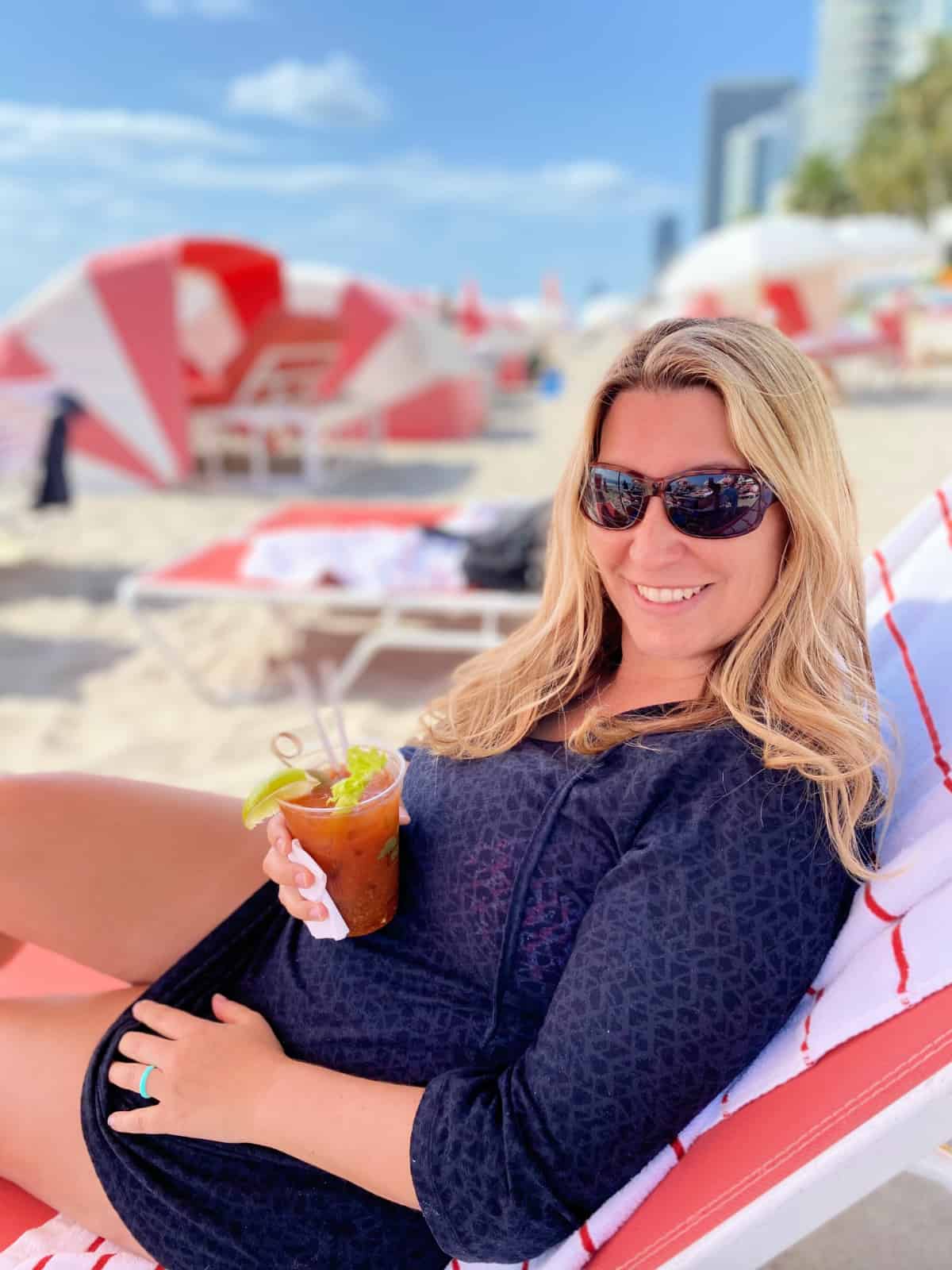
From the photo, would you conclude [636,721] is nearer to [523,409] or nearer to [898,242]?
[523,409]

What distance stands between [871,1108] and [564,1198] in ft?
1.05

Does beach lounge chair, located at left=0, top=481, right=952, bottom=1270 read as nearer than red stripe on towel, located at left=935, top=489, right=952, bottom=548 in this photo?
Yes

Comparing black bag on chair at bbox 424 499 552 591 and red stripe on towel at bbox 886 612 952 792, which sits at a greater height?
red stripe on towel at bbox 886 612 952 792

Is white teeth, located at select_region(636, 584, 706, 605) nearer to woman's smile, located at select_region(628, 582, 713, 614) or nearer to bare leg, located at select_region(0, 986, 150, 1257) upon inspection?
woman's smile, located at select_region(628, 582, 713, 614)

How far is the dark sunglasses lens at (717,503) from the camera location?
121 cm

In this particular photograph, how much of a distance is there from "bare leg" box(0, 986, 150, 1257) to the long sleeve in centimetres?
51

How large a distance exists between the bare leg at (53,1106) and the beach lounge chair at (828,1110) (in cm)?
7

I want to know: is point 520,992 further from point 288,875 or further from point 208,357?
point 208,357

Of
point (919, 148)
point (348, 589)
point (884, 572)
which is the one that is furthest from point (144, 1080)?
point (919, 148)

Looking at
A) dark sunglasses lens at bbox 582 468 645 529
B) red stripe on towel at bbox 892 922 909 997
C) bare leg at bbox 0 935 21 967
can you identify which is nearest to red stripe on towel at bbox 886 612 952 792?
red stripe on towel at bbox 892 922 909 997

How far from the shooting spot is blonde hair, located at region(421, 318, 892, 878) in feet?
3.80

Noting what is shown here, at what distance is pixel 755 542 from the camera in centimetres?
123

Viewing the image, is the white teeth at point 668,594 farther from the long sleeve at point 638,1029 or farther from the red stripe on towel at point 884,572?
the red stripe on towel at point 884,572

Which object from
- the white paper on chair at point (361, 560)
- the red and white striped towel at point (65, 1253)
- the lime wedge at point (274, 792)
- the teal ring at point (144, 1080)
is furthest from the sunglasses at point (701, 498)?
the white paper on chair at point (361, 560)
